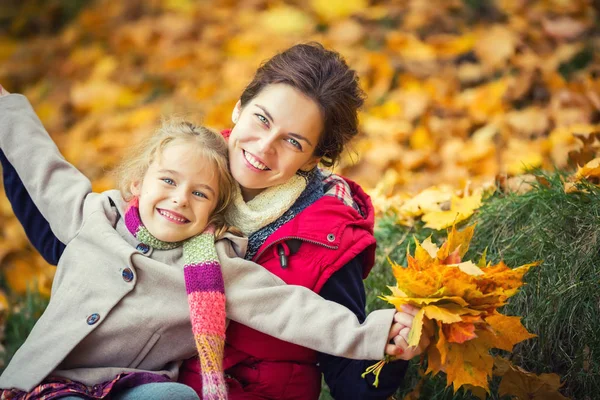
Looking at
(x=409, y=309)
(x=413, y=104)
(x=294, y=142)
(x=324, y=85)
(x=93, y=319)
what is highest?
(x=324, y=85)

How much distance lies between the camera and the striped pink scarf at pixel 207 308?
175 centimetres

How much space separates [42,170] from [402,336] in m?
1.18

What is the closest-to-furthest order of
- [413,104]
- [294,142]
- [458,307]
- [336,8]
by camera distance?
[458,307] < [294,142] < [413,104] < [336,8]

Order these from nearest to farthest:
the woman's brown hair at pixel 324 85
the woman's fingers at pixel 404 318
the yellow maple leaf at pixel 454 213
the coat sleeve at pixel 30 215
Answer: the woman's fingers at pixel 404 318
the woman's brown hair at pixel 324 85
the coat sleeve at pixel 30 215
the yellow maple leaf at pixel 454 213

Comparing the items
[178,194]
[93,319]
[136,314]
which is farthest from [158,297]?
[178,194]

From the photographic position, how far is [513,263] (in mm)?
2209

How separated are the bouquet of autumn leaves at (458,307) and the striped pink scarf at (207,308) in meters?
0.47

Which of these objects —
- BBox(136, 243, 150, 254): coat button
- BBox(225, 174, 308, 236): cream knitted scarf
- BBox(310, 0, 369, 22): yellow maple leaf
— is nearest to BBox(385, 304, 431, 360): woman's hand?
BBox(225, 174, 308, 236): cream knitted scarf

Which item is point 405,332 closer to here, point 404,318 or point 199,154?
point 404,318

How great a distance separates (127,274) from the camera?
1840 mm

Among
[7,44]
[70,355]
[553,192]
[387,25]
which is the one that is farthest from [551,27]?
[7,44]

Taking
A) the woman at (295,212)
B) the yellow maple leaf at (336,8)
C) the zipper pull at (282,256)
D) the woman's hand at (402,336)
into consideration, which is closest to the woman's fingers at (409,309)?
the woman's hand at (402,336)

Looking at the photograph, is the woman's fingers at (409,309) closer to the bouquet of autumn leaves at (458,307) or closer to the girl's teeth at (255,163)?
the bouquet of autumn leaves at (458,307)

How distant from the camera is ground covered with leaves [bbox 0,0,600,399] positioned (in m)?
2.15
